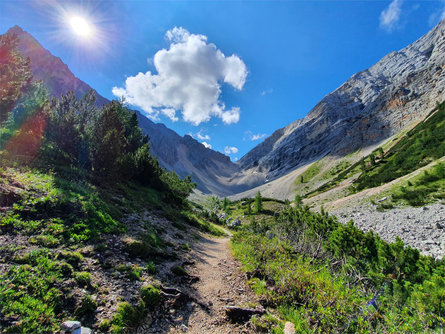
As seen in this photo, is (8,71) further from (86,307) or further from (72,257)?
(86,307)

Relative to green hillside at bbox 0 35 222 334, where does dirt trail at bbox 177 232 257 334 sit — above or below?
below

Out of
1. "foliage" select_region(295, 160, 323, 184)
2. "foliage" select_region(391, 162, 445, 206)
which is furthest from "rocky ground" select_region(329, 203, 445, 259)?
"foliage" select_region(295, 160, 323, 184)

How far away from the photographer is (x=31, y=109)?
2792 cm

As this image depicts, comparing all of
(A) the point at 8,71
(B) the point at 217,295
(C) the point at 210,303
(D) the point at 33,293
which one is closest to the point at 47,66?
(A) the point at 8,71

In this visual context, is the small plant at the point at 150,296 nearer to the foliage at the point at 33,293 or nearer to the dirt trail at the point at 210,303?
the dirt trail at the point at 210,303

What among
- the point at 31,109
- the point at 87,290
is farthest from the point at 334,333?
the point at 31,109

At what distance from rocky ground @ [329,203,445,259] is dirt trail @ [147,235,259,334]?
11.3 metres

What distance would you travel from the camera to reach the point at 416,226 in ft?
50.0

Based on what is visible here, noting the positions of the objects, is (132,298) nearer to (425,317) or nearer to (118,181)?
(425,317)

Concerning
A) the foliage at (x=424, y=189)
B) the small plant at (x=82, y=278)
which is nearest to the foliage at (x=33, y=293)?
the small plant at (x=82, y=278)

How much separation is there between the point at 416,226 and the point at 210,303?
18232mm

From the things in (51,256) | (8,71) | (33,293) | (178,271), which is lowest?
(178,271)

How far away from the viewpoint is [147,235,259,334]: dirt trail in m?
5.29

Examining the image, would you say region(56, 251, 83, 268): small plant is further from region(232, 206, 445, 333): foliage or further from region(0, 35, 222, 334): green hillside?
region(232, 206, 445, 333): foliage
